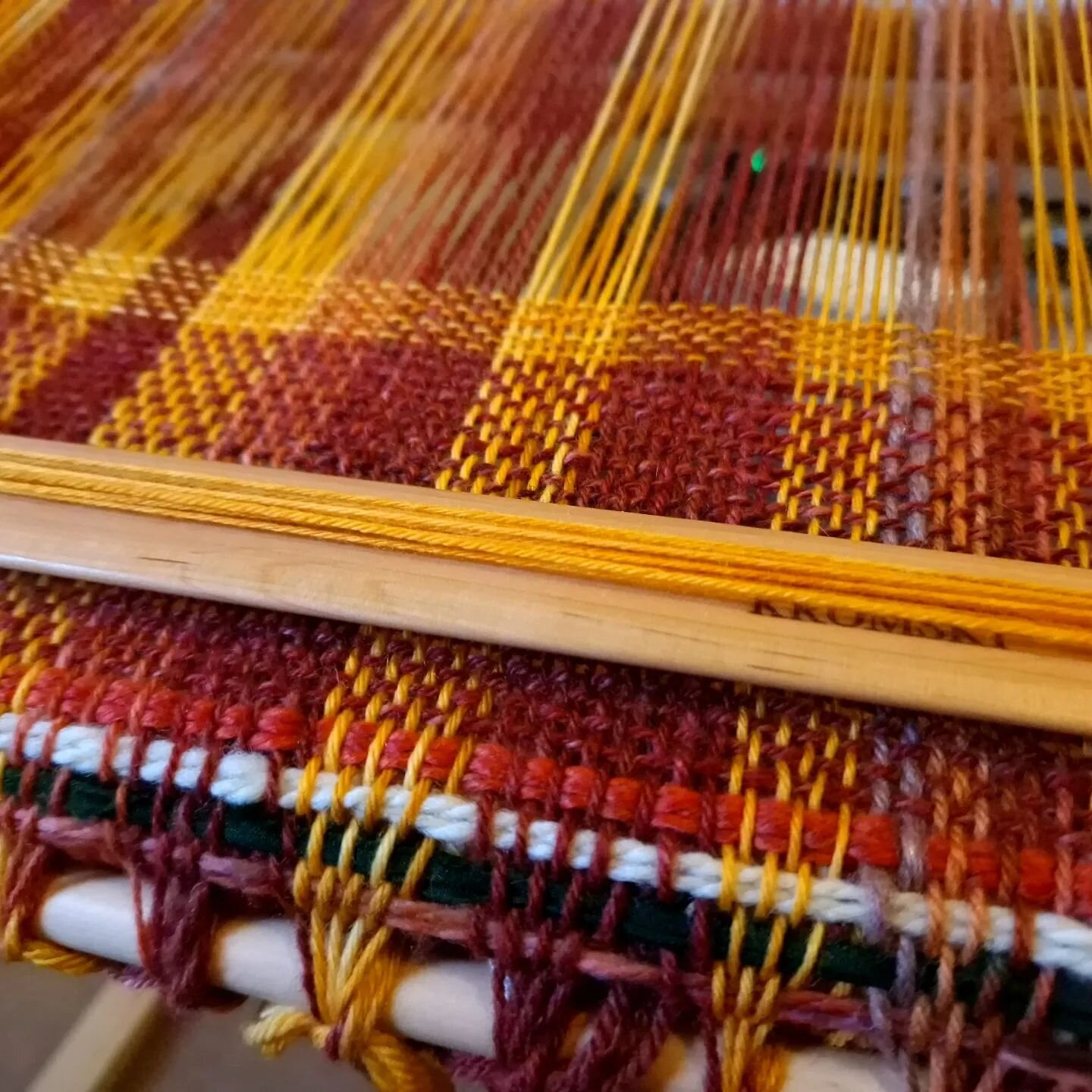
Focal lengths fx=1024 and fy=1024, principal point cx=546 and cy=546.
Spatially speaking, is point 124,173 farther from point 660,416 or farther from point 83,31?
point 660,416

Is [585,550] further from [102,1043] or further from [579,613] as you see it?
[102,1043]

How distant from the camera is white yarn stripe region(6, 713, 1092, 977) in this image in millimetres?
339

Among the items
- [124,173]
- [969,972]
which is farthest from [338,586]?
[124,173]

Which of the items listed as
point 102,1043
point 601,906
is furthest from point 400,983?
point 102,1043

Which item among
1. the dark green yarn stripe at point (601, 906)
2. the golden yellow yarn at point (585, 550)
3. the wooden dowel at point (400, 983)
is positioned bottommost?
the wooden dowel at point (400, 983)

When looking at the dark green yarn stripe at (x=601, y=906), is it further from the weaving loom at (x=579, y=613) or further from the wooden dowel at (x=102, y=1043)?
the wooden dowel at (x=102, y=1043)

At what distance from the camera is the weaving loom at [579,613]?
1.18ft

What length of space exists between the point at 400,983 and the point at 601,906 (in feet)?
0.28

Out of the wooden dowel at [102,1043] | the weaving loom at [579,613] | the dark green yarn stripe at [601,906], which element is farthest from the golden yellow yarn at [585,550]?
the wooden dowel at [102,1043]

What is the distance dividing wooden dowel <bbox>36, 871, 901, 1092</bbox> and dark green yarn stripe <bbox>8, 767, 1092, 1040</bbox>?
31 millimetres

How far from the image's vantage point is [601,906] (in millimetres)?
367

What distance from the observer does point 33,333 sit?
0.58m

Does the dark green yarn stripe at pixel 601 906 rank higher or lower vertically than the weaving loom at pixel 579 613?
lower

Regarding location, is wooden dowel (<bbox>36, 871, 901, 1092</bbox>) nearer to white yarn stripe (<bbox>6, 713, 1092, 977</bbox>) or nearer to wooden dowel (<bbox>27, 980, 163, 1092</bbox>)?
white yarn stripe (<bbox>6, 713, 1092, 977</bbox>)
